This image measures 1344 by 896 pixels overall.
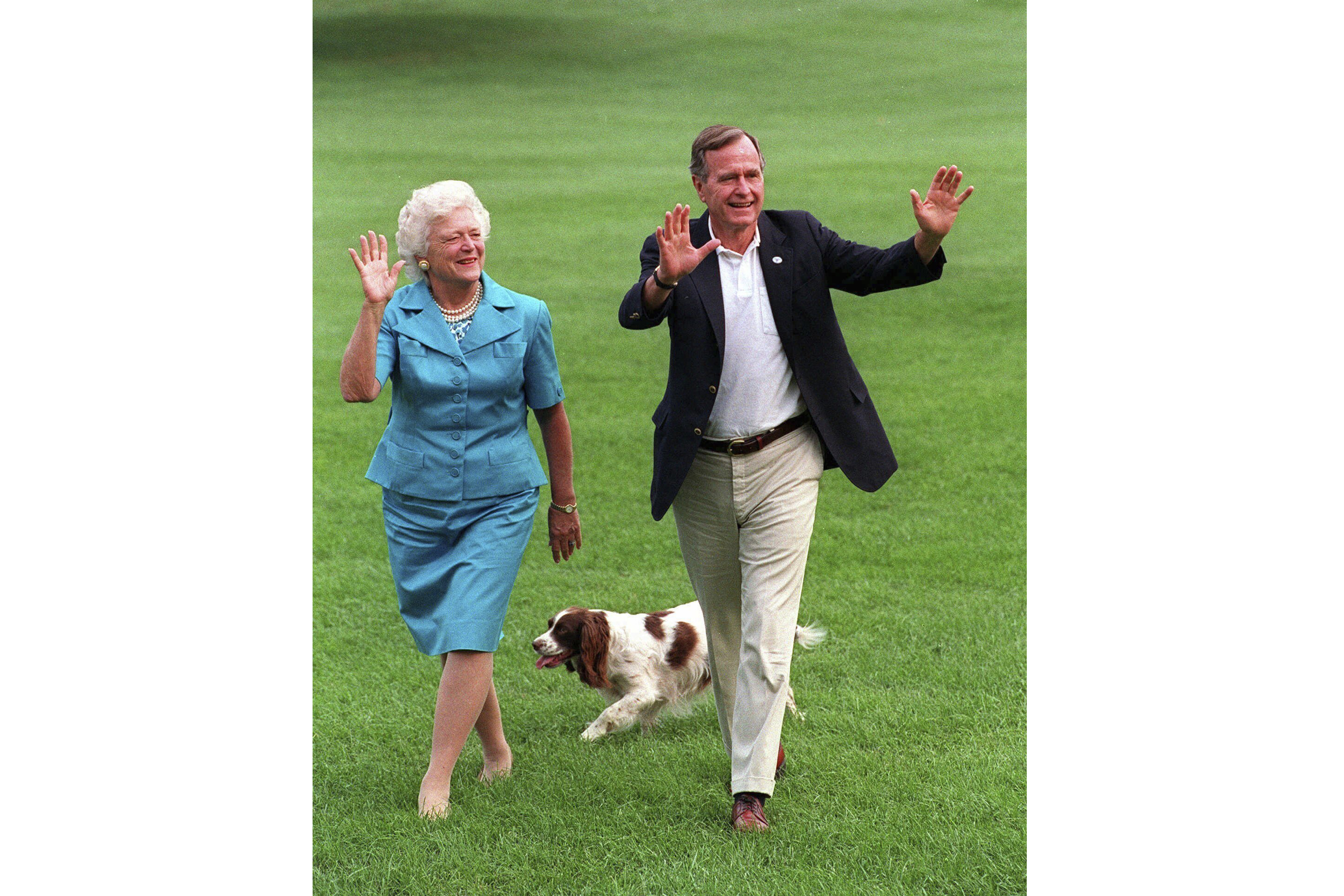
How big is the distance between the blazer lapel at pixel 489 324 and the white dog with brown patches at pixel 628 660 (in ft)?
4.33

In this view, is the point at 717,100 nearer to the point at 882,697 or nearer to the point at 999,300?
the point at 999,300

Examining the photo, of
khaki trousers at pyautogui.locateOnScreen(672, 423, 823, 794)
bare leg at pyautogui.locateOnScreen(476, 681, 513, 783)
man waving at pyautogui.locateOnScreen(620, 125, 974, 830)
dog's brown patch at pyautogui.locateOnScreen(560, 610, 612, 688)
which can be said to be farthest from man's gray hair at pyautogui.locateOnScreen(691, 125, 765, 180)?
bare leg at pyautogui.locateOnScreen(476, 681, 513, 783)

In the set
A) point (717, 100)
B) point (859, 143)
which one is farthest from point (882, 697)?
point (859, 143)

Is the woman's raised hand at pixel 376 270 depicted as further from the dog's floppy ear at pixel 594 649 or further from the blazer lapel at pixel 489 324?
the dog's floppy ear at pixel 594 649

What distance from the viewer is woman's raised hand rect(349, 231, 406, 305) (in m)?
4.54

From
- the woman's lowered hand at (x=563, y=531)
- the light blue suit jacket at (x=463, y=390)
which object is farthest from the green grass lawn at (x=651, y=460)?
the light blue suit jacket at (x=463, y=390)

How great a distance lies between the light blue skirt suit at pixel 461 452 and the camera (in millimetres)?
4816

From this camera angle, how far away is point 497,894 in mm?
4465

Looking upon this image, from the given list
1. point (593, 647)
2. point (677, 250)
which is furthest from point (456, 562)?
point (677, 250)

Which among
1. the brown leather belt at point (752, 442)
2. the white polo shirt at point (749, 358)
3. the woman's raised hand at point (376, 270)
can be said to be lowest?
the brown leather belt at point (752, 442)

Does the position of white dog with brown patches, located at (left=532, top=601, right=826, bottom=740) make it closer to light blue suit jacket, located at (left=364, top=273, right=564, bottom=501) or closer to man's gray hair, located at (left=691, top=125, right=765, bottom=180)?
light blue suit jacket, located at (left=364, top=273, right=564, bottom=501)

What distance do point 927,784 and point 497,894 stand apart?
1604mm

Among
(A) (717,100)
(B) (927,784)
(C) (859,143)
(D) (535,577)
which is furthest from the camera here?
(C) (859,143)

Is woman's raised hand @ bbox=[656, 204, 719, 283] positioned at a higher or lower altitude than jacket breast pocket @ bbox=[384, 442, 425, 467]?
higher
